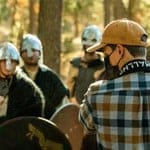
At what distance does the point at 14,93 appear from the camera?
607 cm

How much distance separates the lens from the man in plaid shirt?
382 centimetres

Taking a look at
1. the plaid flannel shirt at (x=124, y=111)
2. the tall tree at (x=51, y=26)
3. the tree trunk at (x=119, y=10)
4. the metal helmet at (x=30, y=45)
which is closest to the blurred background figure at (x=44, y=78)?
the metal helmet at (x=30, y=45)

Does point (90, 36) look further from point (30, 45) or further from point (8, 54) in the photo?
point (8, 54)

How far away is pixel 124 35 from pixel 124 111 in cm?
50

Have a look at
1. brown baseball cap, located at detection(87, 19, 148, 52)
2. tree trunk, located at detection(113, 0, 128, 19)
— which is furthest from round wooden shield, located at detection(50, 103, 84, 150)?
tree trunk, located at detection(113, 0, 128, 19)

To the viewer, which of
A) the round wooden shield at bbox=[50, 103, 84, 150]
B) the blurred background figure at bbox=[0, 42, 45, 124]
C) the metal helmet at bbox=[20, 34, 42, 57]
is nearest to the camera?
the round wooden shield at bbox=[50, 103, 84, 150]

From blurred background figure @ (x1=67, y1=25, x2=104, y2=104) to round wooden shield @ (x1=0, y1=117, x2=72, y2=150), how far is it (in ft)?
9.70

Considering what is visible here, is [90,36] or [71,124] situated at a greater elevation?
[90,36]

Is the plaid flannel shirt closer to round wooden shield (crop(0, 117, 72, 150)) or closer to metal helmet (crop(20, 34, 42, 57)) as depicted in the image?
round wooden shield (crop(0, 117, 72, 150))

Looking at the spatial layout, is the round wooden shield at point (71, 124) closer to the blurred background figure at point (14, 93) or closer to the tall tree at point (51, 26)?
the blurred background figure at point (14, 93)

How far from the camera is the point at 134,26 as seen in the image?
3.93 metres

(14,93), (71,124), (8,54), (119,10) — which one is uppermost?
(119,10)

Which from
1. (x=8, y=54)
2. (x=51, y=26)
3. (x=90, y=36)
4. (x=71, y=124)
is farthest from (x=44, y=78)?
(x=51, y=26)

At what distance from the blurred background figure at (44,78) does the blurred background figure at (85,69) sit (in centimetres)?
51
